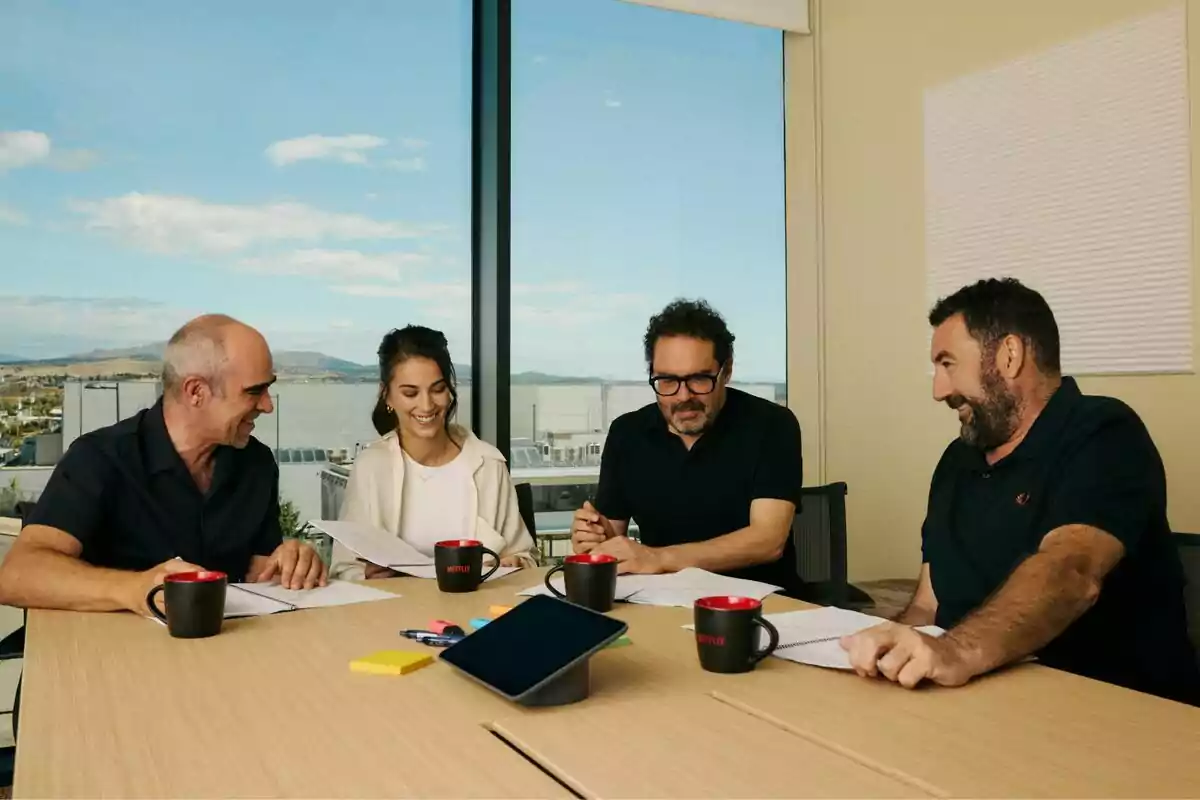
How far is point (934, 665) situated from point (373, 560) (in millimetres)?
1215

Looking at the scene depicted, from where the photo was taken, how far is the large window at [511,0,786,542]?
372cm

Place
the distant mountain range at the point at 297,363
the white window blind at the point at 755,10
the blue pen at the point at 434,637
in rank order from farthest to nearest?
the white window blind at the point at 755,10
the distant mountain range at the point at 297,363
the blue pen at the point at 434,637

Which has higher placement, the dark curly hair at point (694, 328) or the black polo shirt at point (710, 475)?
the dark curly hair at point (694, 328)

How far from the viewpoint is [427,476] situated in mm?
2604

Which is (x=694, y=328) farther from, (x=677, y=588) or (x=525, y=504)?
(x=677, y=588)

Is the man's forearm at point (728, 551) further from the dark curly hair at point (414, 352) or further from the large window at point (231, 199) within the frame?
the large window at point (231, 199)

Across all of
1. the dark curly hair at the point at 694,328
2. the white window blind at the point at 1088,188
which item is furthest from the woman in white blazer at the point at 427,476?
the white window blind at the point at 1088,188

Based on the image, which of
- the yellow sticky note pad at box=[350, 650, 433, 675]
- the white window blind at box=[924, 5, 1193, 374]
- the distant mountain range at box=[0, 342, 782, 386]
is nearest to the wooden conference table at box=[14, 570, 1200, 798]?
the yellow sticky note pad at box=[350, 650, 433, 675]

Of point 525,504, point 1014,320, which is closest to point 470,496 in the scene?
point 525,504

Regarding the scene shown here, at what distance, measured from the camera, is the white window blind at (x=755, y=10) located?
3.84m

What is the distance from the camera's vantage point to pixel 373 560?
81.0 inches

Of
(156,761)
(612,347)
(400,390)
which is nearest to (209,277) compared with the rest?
(400,390)

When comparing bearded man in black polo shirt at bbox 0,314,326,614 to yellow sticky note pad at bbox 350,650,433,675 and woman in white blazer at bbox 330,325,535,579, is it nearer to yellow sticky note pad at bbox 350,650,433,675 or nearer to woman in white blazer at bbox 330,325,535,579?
woman in white blazer at bbox 330,325,535,579

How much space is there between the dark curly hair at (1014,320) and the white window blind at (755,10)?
2322 millimetres
